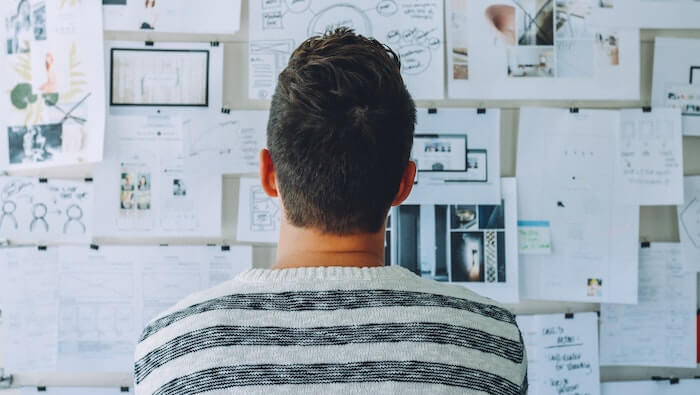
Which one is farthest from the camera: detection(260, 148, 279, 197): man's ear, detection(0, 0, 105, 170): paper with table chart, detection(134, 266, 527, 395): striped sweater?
detection(0, 0, 105, 170): paper with table chart

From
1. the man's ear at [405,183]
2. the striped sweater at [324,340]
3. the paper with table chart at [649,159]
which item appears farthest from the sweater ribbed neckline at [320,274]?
the paper with table chart at [649,159]

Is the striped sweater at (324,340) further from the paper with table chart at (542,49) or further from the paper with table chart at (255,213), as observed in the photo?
the paper with table chart at (542,49)

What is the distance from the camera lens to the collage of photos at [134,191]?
51.6 inches

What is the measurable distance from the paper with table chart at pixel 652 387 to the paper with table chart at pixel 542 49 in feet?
2.25

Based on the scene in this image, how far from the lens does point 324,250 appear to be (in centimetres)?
63

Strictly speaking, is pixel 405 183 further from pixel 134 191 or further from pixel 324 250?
pixel 134 191

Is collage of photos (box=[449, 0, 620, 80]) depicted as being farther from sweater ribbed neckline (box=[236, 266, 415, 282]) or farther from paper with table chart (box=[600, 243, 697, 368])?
sweater ribbed neckline (box=[236, 266, 415, 282])

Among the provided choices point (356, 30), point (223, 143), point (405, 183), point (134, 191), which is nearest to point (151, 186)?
point (134, 191)

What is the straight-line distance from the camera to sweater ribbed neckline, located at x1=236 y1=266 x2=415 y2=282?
58cm

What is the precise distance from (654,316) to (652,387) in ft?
0.57

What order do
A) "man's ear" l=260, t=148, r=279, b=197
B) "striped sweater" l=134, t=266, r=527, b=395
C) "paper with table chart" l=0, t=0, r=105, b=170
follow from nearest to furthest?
"striped sweater" l=134, t=266, r=527, b=395 → "man's ear" l=260, t=148, r=279, b=197 → "paper with table chart" l=0, t=0, r=105, b=170

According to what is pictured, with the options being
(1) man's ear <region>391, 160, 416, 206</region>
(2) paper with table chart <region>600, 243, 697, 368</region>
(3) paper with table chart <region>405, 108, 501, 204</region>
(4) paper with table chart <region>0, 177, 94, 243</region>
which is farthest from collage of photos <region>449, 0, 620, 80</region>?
(4) paper with table chart <region>0, 177, 94, 243</region>

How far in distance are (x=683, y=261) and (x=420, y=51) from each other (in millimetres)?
807

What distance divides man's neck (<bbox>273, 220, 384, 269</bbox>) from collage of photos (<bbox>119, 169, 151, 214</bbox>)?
2.55 ft
